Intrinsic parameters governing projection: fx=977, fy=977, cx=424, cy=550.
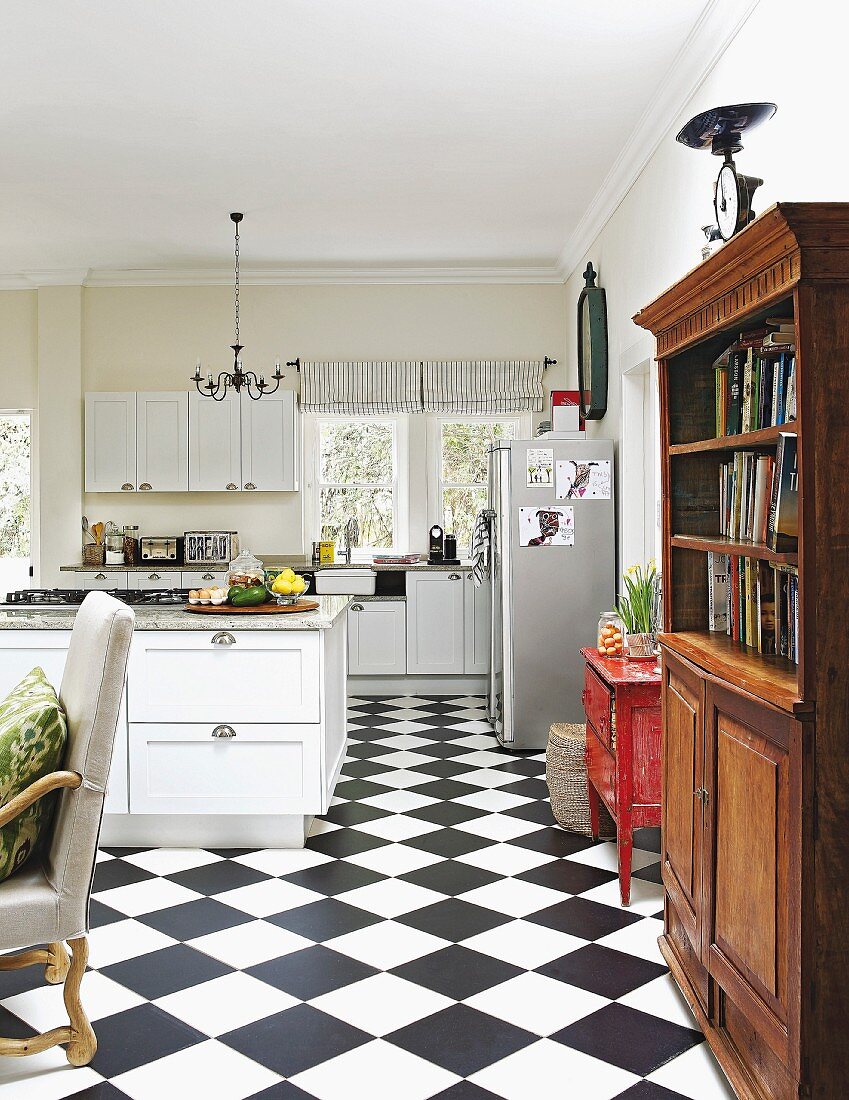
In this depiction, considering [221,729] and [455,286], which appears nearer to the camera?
[221,729]

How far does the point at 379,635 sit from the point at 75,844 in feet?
14.2

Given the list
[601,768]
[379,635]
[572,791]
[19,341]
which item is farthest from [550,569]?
[19,341]

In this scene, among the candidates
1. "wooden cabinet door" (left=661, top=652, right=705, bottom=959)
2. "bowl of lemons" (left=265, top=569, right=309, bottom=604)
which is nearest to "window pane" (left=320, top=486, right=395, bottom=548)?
"bowl of lemons" (left=265, top=569, right=309, bottom=604)

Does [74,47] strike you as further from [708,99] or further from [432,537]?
[432,537]

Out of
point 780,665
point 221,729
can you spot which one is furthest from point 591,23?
point 221,729

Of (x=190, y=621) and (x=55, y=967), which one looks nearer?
(x=55, y=967)

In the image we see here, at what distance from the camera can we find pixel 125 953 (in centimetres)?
281

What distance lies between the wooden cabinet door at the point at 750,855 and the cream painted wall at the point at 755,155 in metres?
1.39

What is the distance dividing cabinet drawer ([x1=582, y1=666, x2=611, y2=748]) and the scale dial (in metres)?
1.63

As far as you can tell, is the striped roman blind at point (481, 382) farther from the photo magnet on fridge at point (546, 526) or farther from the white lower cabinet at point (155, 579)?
the white lower cabinet at point (155, 579)

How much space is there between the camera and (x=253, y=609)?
386 cm

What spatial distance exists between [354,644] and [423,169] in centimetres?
305

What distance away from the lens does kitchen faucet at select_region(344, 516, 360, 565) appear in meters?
6.77

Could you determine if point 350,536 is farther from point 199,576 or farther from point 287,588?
point 287,588
